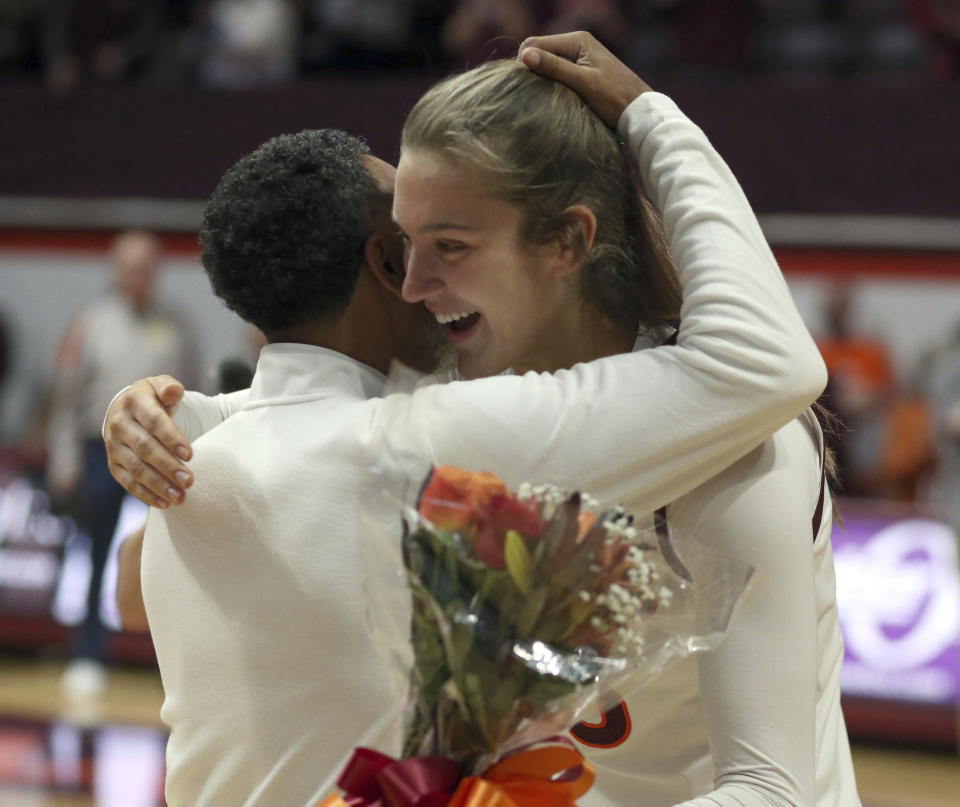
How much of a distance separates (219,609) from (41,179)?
769cm

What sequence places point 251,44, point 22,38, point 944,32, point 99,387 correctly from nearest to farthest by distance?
point 99,387 < point 944,32 < point 251,44 < point 22,38

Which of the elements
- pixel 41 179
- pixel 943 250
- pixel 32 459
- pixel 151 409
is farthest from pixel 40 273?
pixel 151 409

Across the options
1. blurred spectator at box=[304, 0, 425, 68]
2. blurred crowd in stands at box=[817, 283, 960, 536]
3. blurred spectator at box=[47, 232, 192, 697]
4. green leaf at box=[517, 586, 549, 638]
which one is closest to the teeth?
green leaf at box=[517, 586, 549, 638]

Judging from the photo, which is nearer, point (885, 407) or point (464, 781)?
point (464, 781)

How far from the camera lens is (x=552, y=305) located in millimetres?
1668

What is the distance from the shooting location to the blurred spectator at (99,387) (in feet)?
21.8

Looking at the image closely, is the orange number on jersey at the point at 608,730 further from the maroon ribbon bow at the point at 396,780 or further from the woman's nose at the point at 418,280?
the woman's nose at the point at 418,280

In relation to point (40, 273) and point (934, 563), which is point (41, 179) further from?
point (934, 563)

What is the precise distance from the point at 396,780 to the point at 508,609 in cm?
19

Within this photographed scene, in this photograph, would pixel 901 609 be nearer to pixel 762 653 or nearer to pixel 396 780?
pixel 762 653

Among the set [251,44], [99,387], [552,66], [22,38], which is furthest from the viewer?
[22,38]

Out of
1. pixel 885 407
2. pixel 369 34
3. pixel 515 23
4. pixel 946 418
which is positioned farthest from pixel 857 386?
pixel 369 34

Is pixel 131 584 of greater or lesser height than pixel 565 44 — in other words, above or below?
below

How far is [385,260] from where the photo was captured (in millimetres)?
1621
